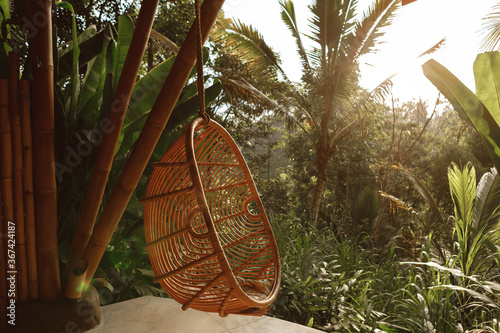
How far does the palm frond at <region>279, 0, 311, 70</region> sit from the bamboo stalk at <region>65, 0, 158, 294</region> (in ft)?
14.3

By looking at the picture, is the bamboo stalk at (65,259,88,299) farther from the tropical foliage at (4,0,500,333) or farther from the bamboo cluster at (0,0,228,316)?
the tropical foliage at (4,0,500,333)

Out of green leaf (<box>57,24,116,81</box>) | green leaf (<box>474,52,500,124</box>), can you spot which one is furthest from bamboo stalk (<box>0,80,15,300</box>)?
green leaf (<box>474,52,500,124</box>)

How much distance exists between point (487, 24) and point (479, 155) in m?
5.61

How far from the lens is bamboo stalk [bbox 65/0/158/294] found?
1.05 m

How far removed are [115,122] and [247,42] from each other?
4.21 metres

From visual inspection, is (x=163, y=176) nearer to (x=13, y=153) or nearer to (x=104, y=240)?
(x=104, y=240)

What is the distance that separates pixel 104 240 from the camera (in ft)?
3.72

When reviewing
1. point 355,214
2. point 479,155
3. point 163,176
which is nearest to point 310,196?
point 355,214

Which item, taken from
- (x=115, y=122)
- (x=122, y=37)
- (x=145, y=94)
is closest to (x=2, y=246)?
(x=115, y=122)

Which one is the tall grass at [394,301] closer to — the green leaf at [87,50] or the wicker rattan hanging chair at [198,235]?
the wicker rattan hanging chair at [198,235]

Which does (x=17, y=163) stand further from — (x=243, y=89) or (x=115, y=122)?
(x=243, y=89)

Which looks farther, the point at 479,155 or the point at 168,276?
the point at 479,155

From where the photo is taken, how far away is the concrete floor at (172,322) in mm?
1369

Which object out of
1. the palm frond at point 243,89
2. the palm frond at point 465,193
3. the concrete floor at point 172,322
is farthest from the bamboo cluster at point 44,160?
the palm frond at point 243,89
